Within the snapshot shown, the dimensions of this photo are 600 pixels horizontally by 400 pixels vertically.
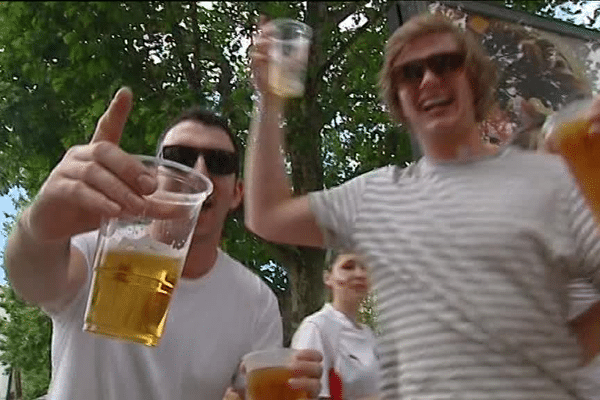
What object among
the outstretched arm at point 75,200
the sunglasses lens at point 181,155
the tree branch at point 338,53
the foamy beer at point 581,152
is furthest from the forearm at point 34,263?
the foamy beer at point 581,152

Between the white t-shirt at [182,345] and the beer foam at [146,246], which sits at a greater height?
the beer foam at [146,246]

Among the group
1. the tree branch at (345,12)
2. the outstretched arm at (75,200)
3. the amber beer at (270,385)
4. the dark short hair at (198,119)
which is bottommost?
the amber beer at (270,385)

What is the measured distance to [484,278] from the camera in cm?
70

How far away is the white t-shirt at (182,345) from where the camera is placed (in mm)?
625

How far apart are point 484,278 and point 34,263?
328 mm

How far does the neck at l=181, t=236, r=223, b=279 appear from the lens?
0.61 meters

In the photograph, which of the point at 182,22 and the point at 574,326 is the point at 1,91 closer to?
the point at 182,22

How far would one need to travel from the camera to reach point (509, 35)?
77 centimetres

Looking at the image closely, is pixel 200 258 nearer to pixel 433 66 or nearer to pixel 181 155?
pixel 181 155

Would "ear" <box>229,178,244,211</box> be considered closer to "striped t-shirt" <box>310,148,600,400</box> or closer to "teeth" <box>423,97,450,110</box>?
"striped t-shirt" <box>310,148,600,400</box>

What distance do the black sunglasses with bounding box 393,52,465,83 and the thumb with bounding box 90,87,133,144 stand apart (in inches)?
8.7

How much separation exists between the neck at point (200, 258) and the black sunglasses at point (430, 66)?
7.3 inches

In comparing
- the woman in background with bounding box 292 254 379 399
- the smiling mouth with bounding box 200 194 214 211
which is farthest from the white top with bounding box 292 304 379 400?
the smiling mouth with bounding box 200 194 214 211

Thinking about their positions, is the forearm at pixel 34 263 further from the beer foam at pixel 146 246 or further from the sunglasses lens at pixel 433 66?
the sunglasses lens at pixel 433 66
